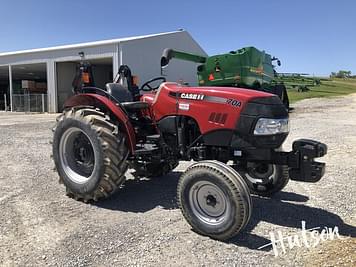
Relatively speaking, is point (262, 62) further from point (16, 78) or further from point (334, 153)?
point (16, 78)

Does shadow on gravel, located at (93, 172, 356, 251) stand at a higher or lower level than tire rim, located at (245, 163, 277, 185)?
lower

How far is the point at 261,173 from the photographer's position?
17.1ft

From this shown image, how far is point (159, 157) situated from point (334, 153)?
5.10 metres

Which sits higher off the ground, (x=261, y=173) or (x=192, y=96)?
(x=192, y=96)

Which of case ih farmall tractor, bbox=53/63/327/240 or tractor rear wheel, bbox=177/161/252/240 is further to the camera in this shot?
case ih farmall tractor, bbox=53/63/327/240

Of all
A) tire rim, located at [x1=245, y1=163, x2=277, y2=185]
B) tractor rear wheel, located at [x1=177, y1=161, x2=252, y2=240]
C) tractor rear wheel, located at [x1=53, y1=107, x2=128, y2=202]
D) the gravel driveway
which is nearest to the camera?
the gravel driveway

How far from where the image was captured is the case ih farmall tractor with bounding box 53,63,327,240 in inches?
152

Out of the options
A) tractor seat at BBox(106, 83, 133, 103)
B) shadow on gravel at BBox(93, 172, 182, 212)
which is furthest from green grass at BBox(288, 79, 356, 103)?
tractor seat at BBox(106, 83, 133, 103)

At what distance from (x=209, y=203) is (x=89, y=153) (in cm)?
209

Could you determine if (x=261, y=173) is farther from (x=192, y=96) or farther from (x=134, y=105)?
(x=134, y=105)

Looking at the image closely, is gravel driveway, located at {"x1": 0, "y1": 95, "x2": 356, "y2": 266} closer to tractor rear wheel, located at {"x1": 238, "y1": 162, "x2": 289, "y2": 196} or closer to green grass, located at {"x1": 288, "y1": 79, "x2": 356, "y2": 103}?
tractor rear wheel, located at {"x1": 238, "y1": 162, "x2": 289, "y2": 196}

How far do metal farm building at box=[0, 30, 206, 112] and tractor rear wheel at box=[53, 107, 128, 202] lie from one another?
15228mm

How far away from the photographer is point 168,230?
159 inches

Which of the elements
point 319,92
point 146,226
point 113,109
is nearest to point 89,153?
point 113,109
